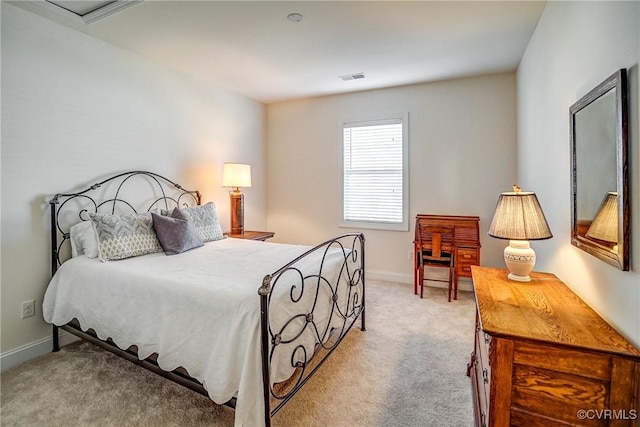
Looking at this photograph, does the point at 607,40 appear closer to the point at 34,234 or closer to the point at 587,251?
the point at 587,251

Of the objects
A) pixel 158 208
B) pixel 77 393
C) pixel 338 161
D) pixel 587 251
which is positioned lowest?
pixel 77 393

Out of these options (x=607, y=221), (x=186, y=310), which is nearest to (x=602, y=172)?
(x=607, y=221)

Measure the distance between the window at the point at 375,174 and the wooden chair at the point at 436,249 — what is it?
1.54ft

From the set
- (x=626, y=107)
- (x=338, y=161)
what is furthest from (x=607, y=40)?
(x=338, y=161)

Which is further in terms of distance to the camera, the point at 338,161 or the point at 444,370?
the point at 338,161

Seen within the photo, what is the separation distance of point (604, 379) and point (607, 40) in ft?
4.46

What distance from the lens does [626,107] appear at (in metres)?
1.18

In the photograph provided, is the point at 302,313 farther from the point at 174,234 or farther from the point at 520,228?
the point at 174,234

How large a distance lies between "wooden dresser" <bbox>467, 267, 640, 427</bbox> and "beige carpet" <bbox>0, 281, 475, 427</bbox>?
2.34ft

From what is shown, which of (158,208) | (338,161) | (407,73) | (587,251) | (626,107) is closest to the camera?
(626,107)

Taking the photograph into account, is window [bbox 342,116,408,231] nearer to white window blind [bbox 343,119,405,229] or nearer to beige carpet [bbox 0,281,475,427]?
white window blind [bbox 343,119,405,229]

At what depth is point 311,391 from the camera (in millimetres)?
1986

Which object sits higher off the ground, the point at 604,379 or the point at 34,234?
the point at 34,234

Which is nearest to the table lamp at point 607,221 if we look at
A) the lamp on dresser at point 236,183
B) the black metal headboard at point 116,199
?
the lamp on dresser at point 236,183
